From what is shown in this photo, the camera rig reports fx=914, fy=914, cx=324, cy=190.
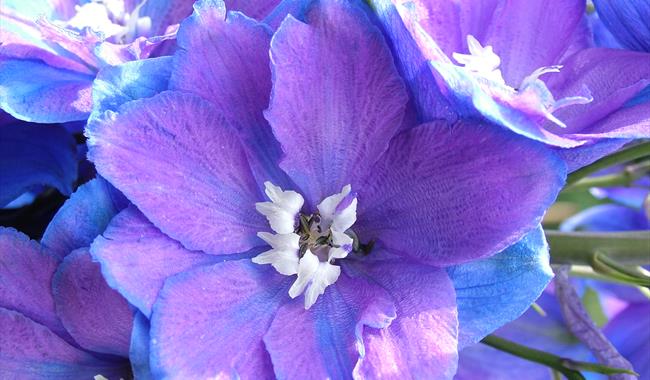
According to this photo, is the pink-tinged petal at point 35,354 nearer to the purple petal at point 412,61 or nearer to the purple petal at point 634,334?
the purple petal at point 412,61

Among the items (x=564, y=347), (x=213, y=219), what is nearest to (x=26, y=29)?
(x=213, y=219)

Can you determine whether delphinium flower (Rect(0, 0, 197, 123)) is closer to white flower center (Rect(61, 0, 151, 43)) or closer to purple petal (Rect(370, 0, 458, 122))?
white flower center (Rect(61, 0, 151, 43))

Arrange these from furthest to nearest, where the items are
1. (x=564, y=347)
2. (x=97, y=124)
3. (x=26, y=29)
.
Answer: (x=564, y=347)
(x=26, y=29)
(x=97, y=124)

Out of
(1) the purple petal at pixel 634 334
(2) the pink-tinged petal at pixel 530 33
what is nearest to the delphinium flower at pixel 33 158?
(2) the pink-tinged petal at pixel 530 33

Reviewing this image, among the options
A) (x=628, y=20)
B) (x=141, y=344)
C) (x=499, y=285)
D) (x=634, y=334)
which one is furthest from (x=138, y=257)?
(x=634, y=334)

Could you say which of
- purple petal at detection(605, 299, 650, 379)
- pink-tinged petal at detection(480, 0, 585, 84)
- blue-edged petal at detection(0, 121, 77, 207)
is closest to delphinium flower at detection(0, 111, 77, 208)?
blue-edged petal at detection(0, 121, 77, 207)

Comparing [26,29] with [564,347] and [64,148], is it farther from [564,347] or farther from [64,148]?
[564,347]
